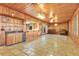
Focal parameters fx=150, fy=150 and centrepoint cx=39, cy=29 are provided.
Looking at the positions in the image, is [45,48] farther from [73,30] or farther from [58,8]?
[58,8]

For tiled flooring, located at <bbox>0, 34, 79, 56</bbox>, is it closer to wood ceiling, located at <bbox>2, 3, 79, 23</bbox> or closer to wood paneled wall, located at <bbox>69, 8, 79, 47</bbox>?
wood paneled wall, located at <bbox>69, 8, 79, 47</bbox>

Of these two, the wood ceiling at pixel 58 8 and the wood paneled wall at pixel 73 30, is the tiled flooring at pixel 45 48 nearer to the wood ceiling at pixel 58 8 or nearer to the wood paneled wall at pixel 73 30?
the wood paneled wall at pixel 73 30

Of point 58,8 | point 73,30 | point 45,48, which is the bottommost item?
point 45,48

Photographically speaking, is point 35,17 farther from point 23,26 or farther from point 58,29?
point 58,29

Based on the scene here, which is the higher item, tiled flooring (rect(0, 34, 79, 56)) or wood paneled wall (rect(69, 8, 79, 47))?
wood paneled wall (rect(69, 8, 79, 47))

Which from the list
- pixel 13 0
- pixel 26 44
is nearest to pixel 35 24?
pixel 26 44

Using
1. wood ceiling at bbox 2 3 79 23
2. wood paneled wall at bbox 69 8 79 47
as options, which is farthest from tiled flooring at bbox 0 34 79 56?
wood ceiling at bbox 2 3 79 23

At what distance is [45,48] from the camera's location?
360cm

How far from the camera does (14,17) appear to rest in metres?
3.62

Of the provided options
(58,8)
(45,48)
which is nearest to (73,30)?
(58,8)

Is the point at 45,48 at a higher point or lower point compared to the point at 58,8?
lower

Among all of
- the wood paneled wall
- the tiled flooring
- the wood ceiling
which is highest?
the wood ceiling

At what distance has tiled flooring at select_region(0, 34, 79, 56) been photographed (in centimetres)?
348

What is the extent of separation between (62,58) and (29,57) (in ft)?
2.49
